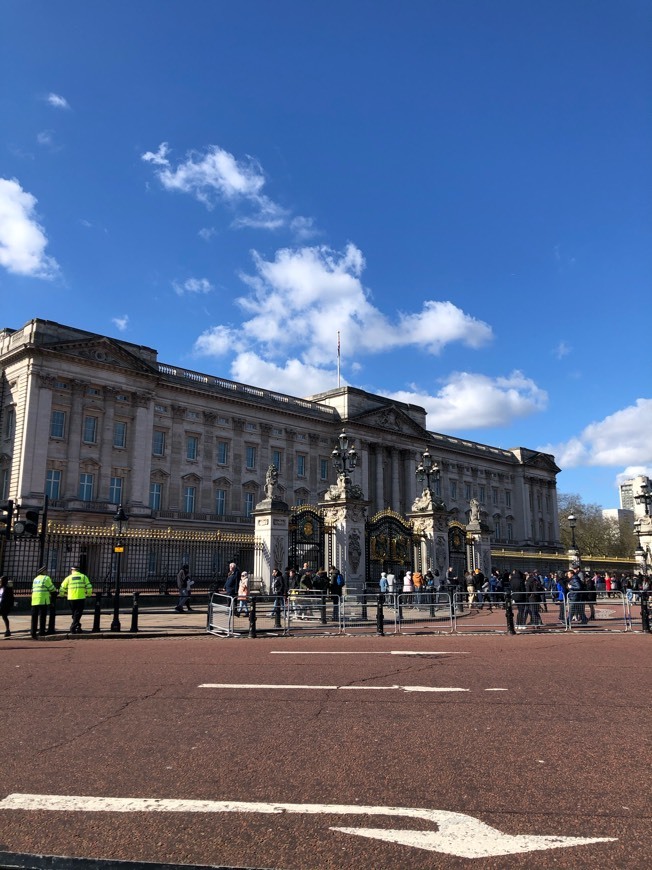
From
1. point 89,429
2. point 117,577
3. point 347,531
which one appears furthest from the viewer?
point 89,429

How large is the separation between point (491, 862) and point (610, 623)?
2136 centimetres

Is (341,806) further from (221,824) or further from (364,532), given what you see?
(364,532)

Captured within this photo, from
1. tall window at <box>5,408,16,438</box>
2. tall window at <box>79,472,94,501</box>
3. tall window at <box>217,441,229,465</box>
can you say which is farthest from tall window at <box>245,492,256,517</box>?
tall window at <box>5,408,16,438</box>

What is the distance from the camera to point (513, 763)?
5715mm

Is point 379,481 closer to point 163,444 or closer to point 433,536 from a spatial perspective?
point 163,444

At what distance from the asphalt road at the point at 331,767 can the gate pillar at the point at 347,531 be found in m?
16.0

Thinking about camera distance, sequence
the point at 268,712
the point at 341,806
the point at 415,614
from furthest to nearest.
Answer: the point at 415,614 < the point at 268,712 < the point at 341,806

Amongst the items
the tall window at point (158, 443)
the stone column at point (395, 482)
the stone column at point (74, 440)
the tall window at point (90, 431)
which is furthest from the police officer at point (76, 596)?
the stone column at point (395, 482)

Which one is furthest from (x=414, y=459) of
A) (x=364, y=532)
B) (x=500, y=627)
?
(x=500, y=627)

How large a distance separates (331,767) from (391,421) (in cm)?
6941

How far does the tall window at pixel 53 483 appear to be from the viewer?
47938mm

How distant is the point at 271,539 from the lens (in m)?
26.4

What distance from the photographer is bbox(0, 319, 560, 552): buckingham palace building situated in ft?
158

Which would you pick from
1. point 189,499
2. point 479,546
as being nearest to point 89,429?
point 189,499
